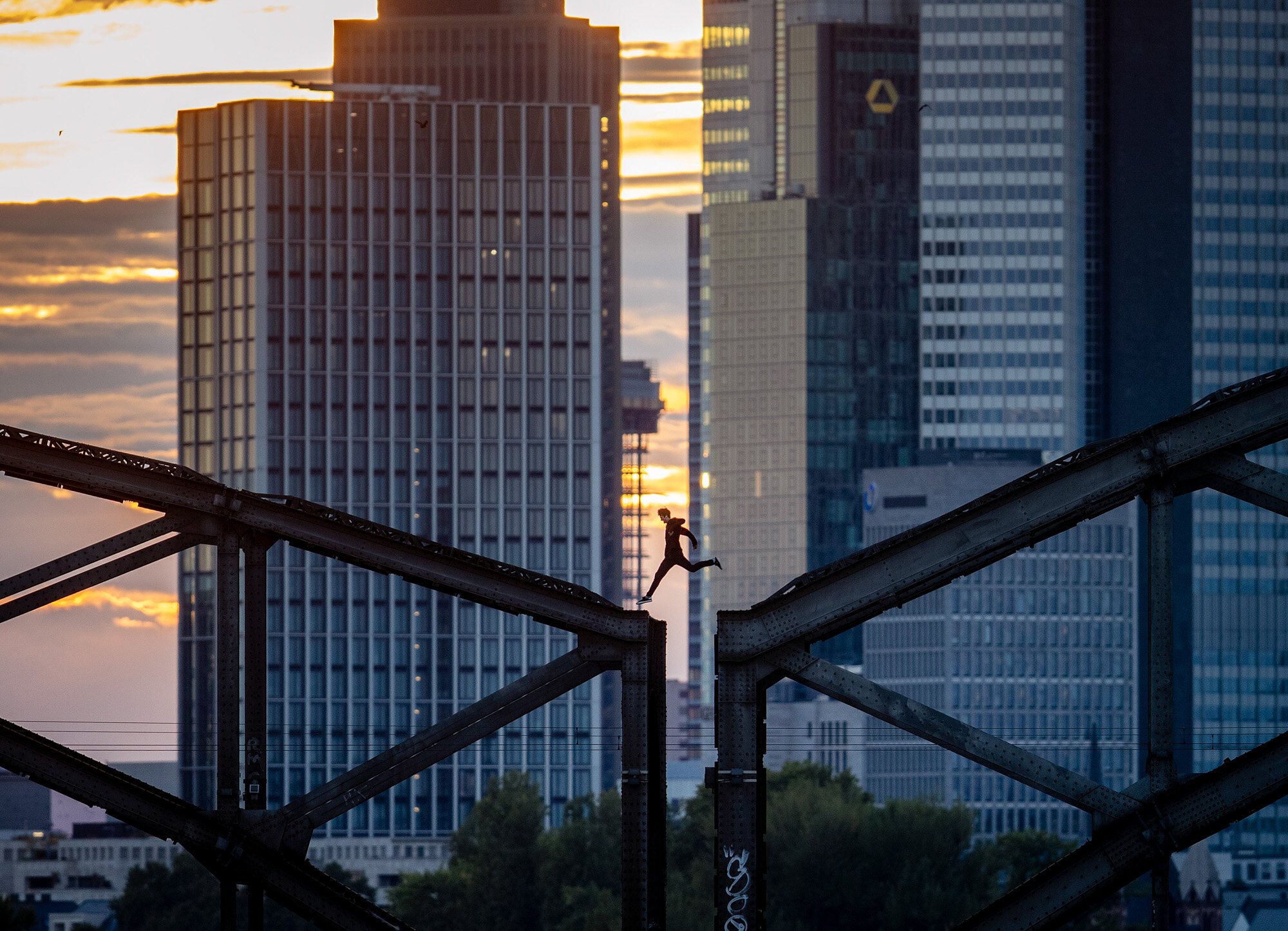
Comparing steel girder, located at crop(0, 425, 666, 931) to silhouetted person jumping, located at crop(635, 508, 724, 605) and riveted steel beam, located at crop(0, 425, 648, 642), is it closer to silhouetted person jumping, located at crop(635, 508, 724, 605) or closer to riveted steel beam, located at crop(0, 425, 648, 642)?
riveted steel beam, located at crop(0, 425, 648, 642)

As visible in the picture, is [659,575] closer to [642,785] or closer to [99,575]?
[642,785]

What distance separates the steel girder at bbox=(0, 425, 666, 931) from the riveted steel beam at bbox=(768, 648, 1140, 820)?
260cm

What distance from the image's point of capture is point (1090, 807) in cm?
3288

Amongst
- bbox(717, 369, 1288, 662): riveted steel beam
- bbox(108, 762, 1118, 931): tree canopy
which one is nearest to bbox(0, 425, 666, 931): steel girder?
bbox(717, 369, 1288, 662): riveted steel beam

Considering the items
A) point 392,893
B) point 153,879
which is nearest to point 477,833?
point 392,893

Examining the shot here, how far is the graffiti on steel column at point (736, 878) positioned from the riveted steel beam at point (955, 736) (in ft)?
8.97

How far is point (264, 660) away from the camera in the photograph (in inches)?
1431

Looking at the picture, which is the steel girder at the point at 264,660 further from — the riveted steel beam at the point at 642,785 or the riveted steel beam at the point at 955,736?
the riveted steel beam at the point at 955,736

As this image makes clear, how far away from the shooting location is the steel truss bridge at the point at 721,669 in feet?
109

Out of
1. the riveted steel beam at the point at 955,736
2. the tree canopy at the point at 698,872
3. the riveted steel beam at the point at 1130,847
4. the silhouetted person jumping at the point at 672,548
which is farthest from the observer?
the tree canopy at the point at 698,872

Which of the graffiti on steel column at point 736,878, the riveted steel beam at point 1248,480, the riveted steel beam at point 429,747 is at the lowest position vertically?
the graffiti on steel column at point 736,878

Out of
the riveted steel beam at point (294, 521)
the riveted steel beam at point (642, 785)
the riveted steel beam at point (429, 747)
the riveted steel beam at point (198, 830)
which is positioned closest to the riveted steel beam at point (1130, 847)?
the riveted steel beam at point (642, 785)

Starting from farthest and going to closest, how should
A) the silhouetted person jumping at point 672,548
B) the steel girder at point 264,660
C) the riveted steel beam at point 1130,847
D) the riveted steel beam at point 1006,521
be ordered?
the silhouetted person jumping at point 672,548 < the steel girder at point 264,660 < the riveted steel beam at point 1006,521 < the riveted steel beam at point 1130,847

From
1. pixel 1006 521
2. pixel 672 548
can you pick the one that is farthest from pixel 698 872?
pixel 1006 521
